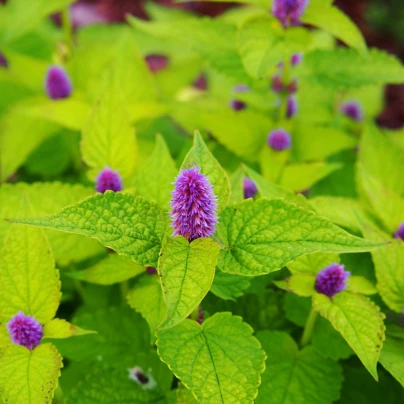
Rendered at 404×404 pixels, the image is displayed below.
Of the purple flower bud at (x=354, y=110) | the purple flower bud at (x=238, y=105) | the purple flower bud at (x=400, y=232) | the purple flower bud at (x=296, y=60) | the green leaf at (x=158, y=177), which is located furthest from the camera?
the purple flower bud at (x=354, y=110)

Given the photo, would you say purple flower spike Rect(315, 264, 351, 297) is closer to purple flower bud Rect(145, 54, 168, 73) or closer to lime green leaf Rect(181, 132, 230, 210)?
lime green leaf Rect(181, 132, 230, 210)

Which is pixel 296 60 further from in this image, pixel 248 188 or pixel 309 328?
pixel 309 328

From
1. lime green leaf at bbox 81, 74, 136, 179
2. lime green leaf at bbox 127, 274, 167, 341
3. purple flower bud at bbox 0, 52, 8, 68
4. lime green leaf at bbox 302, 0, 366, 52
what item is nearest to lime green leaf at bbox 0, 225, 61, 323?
lime green leaf at bbox 127, 274, 167, 341

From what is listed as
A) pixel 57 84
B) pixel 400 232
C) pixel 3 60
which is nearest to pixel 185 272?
pixel 400 232

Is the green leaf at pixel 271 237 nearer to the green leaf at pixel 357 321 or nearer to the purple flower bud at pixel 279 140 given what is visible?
the green leaf at pixel 357 321

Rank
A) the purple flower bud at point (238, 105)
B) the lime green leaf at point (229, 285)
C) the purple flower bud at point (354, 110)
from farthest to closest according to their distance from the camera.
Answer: the purple flower bud at point (354, 110), the purple flower bud at point (238, 105), the lime green leaf at point (229, 285)

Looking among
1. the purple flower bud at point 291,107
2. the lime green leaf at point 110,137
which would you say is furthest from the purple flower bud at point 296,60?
the lime green leaf at point 110,137

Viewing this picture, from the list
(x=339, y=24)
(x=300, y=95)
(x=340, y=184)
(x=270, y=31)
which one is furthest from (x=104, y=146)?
(x=300, y=95)
